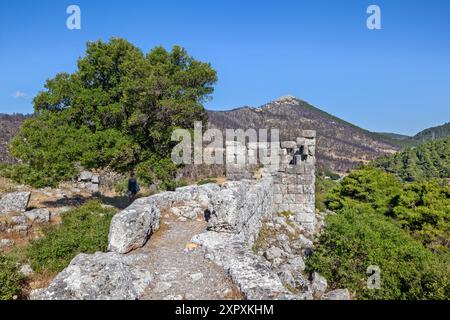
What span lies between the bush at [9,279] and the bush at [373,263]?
30.4 feet

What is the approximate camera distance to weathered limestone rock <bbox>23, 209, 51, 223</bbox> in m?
15.2

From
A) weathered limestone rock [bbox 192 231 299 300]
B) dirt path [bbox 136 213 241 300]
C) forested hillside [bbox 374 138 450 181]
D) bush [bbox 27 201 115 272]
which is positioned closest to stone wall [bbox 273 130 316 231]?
dirt path [bbox 136 213 241 300]

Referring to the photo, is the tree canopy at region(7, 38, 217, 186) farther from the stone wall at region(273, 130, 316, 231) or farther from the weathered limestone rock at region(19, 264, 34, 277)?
the weathered limestone rock at region(19, 264, 34, 277)

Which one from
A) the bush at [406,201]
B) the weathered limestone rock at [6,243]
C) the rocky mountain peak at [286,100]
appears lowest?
the bush at [406,201]

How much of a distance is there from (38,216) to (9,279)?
9040mm

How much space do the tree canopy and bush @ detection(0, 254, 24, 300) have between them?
836 cm

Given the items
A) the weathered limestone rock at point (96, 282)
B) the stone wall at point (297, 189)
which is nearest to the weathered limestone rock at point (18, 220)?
the weathered limestone rock at point (96, 282)

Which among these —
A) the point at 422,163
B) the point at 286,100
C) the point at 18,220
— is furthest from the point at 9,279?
the point at 286,100

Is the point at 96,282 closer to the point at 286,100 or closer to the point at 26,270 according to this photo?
the point at 26,270

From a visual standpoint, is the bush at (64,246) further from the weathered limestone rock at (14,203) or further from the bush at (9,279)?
the weathered limestone rock at (14,203)

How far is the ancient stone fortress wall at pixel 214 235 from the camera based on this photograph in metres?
5.87

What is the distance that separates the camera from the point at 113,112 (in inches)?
656
